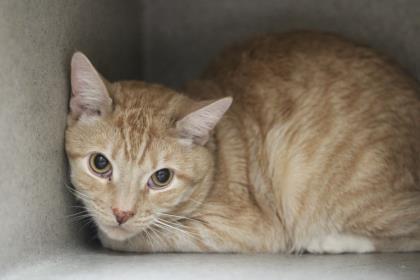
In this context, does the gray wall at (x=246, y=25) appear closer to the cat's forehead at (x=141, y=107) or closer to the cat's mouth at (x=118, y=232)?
the cat's forehead at (x=141, y=107)

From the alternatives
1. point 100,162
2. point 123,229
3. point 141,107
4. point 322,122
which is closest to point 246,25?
point 322,122

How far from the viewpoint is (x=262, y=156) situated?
8.86 feet

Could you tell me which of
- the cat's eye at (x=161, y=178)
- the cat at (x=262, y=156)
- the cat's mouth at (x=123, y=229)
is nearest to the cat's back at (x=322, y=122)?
the cat at (x=262, y=156)

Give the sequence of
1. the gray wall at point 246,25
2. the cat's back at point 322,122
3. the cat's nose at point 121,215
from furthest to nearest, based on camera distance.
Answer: the gray wall at point 246,25, the cat's back at point 322,122, the cat's nose at point 121,215

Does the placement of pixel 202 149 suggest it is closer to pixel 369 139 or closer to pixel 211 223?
pixel 211 223

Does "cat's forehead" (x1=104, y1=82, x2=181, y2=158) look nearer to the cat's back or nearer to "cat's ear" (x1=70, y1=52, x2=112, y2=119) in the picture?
"cat's ear" (x1=70, y1=52, x2=112, y2=119)

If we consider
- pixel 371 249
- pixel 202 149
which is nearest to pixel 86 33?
pixel 202 149

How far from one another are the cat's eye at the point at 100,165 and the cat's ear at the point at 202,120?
29cm

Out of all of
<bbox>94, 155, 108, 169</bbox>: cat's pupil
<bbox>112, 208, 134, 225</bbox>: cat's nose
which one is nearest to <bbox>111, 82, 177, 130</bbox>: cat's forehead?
<bbox>94, 155, 108, 169</bbox>: cat's pupil

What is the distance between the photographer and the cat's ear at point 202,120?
2320mm

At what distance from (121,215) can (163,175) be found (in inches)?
8.7

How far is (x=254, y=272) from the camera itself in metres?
2.22

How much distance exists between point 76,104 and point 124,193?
42 cm

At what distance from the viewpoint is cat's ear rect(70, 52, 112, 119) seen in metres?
2.28
